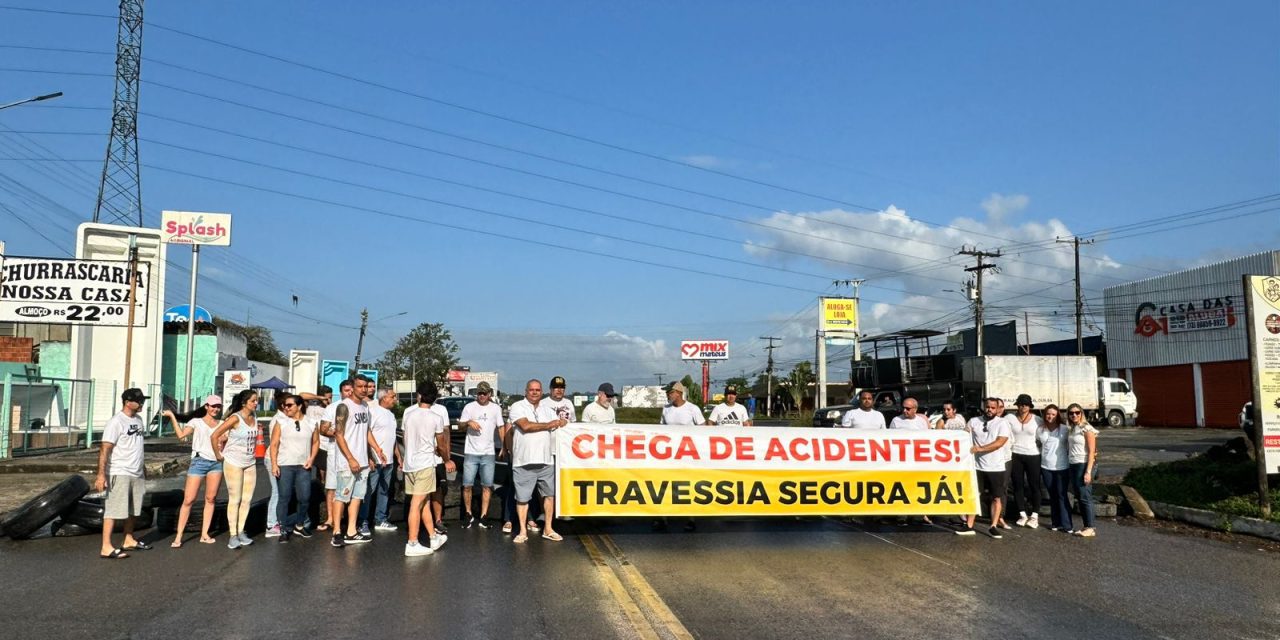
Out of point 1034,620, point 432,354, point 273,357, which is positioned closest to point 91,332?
point 1034,620

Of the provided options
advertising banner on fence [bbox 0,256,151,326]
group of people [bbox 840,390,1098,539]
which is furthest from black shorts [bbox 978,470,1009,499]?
advertising banner on fence [bbox 0,256,151,326]

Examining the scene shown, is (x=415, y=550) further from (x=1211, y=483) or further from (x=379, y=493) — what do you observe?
(x=1211, y=483)

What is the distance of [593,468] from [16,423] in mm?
21143

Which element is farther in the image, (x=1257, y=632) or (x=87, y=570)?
(x=87, y=570)

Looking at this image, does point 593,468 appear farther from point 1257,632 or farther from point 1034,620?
point 1257,632

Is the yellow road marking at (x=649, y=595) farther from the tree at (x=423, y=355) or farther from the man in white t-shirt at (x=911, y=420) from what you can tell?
the tree at (x=423, y=355)

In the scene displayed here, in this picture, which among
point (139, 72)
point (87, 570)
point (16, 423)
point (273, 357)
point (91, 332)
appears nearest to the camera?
point (87, 570)

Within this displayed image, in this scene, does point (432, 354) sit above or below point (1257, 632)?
above

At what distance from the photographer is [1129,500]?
12.3m

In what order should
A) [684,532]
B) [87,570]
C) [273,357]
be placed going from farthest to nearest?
[273,357], [684,532], [87,570]

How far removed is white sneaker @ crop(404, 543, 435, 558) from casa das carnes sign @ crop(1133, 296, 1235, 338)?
42.6 m

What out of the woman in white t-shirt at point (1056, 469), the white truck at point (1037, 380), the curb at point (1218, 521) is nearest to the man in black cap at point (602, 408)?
the woman in white t-shirt at point (1056, 469)

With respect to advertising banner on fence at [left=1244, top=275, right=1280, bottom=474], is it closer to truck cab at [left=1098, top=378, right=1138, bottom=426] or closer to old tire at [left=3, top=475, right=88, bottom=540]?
old tire at [left=3, top=475, right=88, bottom=540]

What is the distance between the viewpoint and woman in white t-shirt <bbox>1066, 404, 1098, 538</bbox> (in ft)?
34.3
